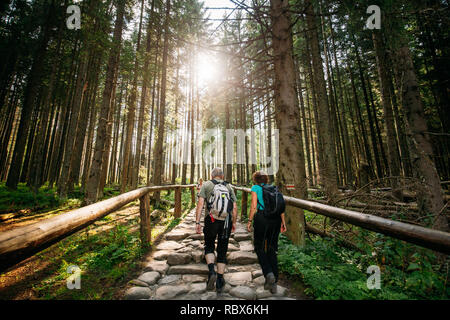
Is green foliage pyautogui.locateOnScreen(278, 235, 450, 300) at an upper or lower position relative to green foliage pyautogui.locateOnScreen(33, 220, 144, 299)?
upper

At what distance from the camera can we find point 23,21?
14.8m

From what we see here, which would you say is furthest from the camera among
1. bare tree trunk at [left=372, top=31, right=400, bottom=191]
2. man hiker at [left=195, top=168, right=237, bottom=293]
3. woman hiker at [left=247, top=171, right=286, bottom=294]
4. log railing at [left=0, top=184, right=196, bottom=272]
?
Answer: bare tree trunk at [left=372, top=31, right=400, bottom=191]

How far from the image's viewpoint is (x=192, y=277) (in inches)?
124

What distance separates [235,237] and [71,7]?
16.2 m

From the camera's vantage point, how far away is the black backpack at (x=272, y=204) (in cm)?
294

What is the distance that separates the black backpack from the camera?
294 cm

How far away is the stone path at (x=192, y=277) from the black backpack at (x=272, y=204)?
1.11m

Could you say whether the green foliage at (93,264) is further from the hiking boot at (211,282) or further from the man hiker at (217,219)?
the man hiker at (217,219)

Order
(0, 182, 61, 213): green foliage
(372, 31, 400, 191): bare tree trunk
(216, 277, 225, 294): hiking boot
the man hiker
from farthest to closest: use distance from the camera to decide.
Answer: (372, 31, 400, 191): bare tree trunk < (0, 182, 61, 213): green foliage < the man hiker < (216, 277, 225, 294): hiking boot

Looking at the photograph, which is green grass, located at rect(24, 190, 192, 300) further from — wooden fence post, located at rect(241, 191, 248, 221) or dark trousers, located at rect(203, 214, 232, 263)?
wooden fence post, located at rect(241, 191, 248, 221)

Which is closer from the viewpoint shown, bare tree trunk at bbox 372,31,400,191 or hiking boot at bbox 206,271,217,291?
hiking boot at bbox 206,271,217,291

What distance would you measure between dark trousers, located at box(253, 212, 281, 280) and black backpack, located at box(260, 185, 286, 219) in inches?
4.4

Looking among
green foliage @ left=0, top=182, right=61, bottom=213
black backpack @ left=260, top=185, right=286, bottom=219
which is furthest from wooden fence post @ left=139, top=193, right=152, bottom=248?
green foliage @ left=0, top=182, right=61, bottom=213

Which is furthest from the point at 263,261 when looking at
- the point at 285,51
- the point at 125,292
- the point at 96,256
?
the point at 285,51
